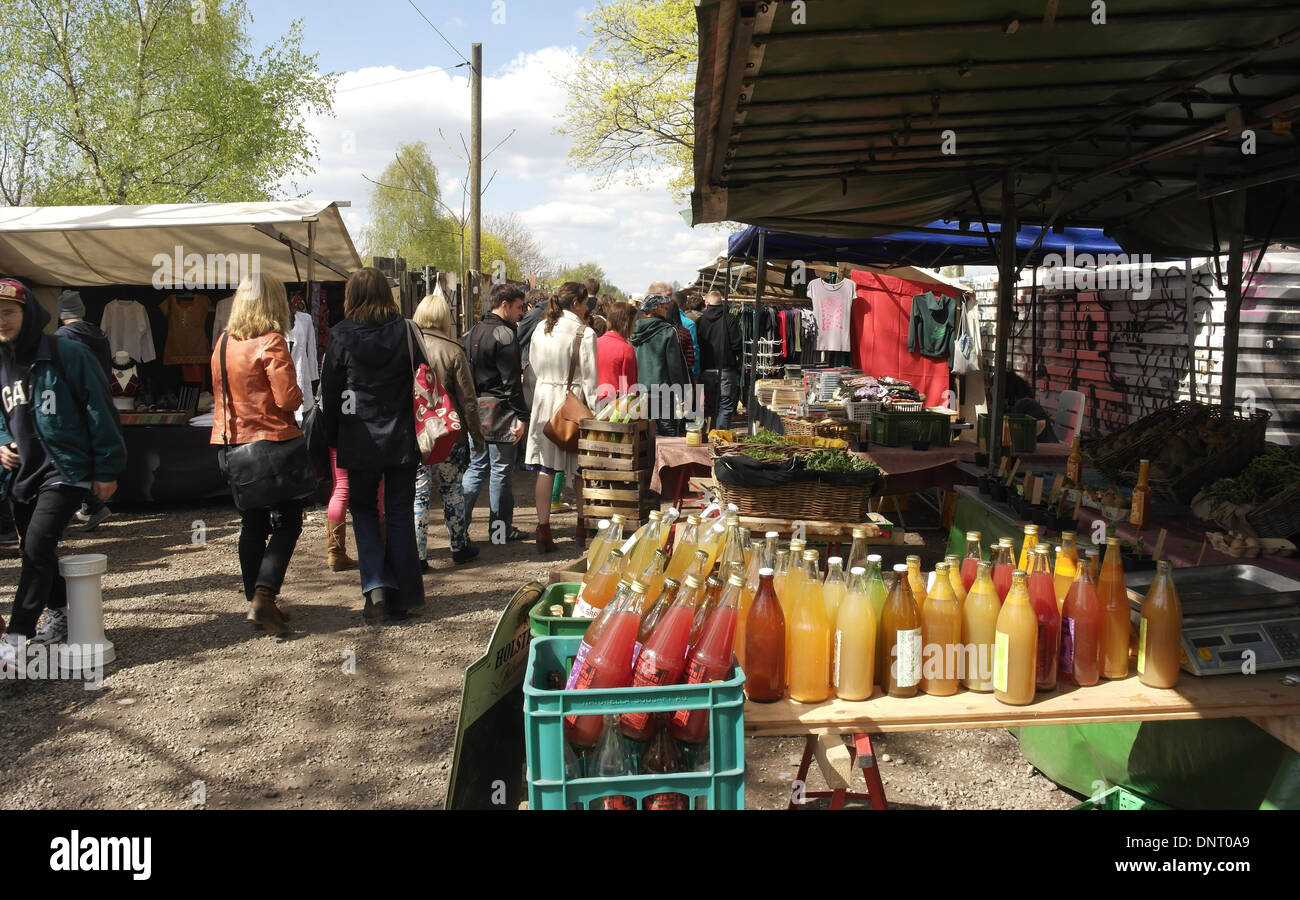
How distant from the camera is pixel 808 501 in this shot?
5211 mm

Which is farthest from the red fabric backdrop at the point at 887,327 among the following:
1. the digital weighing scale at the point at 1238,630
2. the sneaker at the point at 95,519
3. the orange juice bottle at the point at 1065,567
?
the orange juice bottle at the point at 1065,567

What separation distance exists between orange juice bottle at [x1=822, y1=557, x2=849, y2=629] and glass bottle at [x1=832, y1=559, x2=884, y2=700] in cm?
3

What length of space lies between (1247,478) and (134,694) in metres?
5.68

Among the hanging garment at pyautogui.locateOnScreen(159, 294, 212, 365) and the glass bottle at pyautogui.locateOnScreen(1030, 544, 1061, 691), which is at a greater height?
the hanging garment at pyautogui.locateOnScreen(159, 294, 212, 365)

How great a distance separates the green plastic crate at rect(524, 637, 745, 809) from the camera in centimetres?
201

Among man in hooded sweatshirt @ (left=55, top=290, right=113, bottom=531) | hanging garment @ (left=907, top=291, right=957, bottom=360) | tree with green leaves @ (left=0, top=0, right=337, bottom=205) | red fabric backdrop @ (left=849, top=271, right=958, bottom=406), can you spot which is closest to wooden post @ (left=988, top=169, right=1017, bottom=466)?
man in hooded sweatshirt @ (left=55, top=290, right=113, bottom=531)

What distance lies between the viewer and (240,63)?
21.8 meters

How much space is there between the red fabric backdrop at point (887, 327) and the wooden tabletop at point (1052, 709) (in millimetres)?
12780

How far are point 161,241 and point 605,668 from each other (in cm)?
886

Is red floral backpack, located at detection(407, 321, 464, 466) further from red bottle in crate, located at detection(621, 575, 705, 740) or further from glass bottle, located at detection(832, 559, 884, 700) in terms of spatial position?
glass bottle, located at detection(832, 559, 884, 700)

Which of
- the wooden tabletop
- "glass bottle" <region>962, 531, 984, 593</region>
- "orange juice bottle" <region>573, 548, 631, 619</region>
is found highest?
"glass bottle" <region>962, 531, 984, 593</region>

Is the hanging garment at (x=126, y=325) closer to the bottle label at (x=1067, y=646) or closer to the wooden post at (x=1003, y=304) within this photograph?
the wooden post at (x=1003, y=304)

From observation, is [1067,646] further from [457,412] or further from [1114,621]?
[457,412]

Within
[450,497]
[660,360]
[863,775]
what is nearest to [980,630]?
[863,775]
